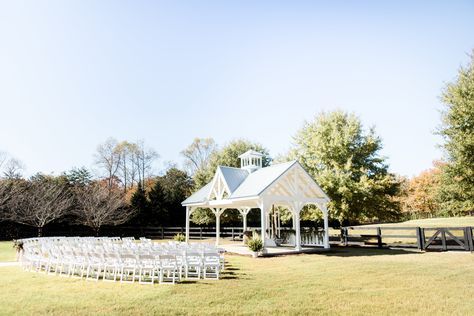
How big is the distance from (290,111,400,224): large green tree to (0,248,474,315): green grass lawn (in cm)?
1079

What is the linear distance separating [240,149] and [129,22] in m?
28.2

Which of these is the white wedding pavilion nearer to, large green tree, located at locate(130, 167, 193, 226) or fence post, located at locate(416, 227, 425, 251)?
fence post, located at locate(416, 227, 425, 251)

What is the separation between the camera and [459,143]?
717 inches

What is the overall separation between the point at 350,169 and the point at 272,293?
17.6m

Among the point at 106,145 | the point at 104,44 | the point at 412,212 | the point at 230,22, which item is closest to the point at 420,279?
the point at 230,22

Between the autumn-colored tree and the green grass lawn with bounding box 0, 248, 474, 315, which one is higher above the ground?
the autumn-colored tree

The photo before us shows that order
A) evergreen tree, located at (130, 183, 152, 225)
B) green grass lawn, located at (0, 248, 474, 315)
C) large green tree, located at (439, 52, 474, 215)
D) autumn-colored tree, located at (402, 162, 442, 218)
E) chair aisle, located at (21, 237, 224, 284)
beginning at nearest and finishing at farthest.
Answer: green grass lawn, located at (0, 248, 474, 315) → chair aisle, located at (21, 237, 224, 284) → large green tree, located at (439, 52, 474, 215) → evergreen tree, located at (130, 183, 152, 225) → autumn-colored tree, located at (402, 162, 442, 218)

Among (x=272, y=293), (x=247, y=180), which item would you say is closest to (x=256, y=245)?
(x=247, y=180)

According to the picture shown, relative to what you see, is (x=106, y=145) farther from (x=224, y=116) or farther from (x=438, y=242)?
A: (x=438, y=242)

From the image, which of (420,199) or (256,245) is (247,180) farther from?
(420,199)

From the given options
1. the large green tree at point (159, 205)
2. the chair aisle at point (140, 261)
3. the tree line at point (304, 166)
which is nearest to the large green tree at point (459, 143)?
the tree line at point (304, 166)

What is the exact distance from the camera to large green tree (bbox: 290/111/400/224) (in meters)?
23.9

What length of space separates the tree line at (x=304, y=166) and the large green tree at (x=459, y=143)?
0.05 meters

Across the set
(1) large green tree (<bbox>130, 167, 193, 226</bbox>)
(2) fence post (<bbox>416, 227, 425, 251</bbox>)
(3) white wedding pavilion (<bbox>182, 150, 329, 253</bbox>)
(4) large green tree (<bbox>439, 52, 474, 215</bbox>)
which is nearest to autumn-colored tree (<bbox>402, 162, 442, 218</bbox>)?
(1) large green tree (<bbox>130, 167, 193, 226</bbox>)
